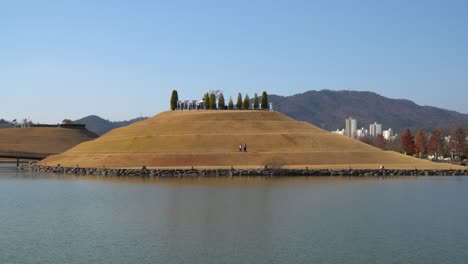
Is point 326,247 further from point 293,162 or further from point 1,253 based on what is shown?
point 293,162

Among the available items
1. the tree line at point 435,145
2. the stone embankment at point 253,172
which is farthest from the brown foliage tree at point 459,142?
the stone embankment at point 253,172

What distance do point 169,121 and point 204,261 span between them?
333 ft

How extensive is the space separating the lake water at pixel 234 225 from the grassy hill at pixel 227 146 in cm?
3312

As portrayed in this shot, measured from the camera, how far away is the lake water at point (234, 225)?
120 feet

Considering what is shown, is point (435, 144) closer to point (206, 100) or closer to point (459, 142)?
point (459, 142)

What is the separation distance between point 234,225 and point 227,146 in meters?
69.4

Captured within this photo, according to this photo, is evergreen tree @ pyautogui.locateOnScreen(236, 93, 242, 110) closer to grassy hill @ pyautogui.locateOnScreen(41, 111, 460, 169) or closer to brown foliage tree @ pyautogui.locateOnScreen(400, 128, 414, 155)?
grassy hill @ pyautogui.locateOnScreen(41, 111, 460, 169)

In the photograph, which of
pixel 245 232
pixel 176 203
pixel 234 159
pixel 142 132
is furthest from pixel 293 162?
pixel 245 232

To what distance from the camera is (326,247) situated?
38594mm

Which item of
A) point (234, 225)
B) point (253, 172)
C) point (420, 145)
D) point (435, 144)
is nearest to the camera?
point (234, 225)

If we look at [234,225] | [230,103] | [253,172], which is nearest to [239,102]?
[230,103]

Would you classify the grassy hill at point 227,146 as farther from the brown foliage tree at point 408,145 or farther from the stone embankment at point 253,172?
the brown foliage tree at point 408,145

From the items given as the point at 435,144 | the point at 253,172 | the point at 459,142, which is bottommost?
the point at 253,172

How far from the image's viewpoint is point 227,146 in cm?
11562
